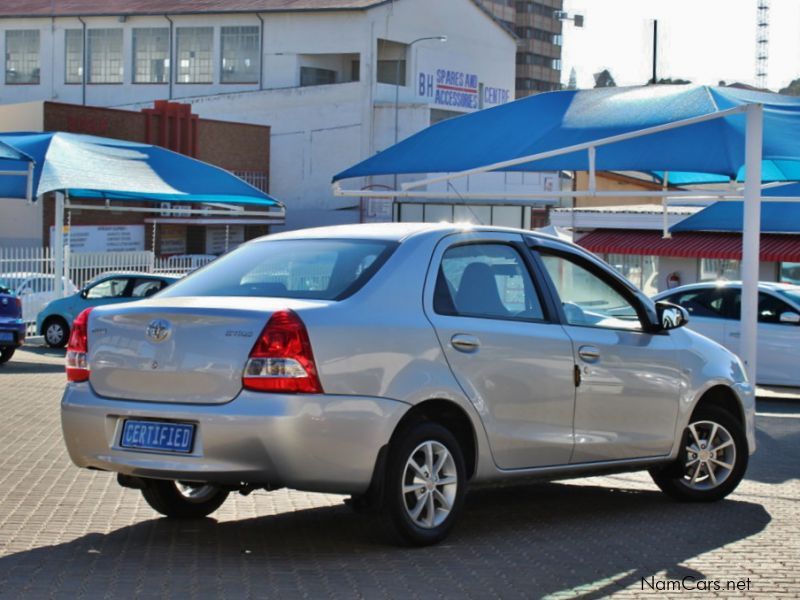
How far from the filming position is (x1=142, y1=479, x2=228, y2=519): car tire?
8188 mm

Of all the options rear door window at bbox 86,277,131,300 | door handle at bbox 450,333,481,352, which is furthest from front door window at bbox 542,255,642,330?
rear door window at bbox 86,277,131,300

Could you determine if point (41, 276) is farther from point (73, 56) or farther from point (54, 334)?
point (73, 56)

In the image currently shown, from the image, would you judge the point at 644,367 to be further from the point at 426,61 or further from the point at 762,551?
the point at 426,61

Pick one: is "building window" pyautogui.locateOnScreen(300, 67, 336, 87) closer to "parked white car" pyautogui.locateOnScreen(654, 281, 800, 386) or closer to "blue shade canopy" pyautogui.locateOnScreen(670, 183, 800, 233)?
"blue shade canopy" pyautogui.locateOnScreen(670, 183, 800, 233)

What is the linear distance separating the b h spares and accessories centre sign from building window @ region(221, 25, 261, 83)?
7854 millimetres

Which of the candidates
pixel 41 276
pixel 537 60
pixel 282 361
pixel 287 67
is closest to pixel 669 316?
pixel 282 361

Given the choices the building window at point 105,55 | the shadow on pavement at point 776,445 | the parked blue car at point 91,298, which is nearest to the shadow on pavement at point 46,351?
the parked blue car at point 91,298

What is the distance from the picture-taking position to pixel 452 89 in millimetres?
71625

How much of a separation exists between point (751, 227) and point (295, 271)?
8.05 m

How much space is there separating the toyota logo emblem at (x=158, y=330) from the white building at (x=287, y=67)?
57.2 m

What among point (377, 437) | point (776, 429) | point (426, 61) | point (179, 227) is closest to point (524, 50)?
point (426, 61)

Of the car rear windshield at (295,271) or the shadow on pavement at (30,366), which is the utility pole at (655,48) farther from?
the car rear windshield at (295,271)

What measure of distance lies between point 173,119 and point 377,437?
49.6 meters

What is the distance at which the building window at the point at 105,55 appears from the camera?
70250mm
